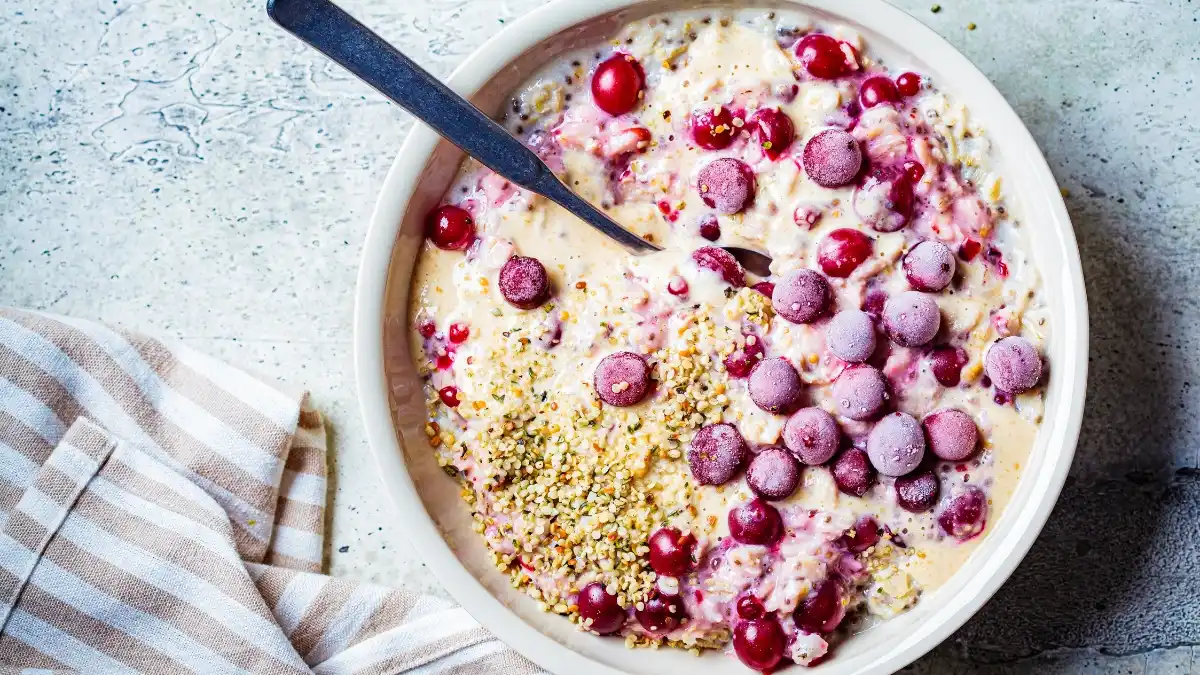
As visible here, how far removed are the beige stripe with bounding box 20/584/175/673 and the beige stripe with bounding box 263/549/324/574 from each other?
231 millimetres

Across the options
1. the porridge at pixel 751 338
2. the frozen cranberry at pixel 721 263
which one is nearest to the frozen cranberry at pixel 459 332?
the porridge at pixel 751 338

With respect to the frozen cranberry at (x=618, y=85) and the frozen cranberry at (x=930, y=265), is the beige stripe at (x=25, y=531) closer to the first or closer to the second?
the frozen cranberry at (x=618, y=85)

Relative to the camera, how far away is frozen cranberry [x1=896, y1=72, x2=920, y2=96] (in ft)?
5.22

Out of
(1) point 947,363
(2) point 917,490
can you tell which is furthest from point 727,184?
(2) point 917,490

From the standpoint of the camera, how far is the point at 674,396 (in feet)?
5.13

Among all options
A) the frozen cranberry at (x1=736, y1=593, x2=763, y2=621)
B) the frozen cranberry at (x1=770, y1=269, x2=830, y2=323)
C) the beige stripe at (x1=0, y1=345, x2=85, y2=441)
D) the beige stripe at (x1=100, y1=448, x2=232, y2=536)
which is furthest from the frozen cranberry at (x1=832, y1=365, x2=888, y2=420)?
the beige stripe at (x1=0, y1=345, x2=85, y2=441)

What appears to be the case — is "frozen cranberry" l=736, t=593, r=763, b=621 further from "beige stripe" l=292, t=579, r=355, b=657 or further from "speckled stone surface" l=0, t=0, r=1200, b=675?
"beige stripe" l=292, t=579, r=355, b=657

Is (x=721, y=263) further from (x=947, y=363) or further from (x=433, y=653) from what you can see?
(x=433, y=653)

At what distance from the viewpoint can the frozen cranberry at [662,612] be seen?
1.62 metres

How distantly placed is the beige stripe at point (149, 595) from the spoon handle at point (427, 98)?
88cm

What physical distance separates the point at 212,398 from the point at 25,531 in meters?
0.38

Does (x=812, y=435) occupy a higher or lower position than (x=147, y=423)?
higher

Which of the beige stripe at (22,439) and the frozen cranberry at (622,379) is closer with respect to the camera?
the frozen cranberry at (622,379)

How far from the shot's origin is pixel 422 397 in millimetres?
1728
